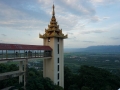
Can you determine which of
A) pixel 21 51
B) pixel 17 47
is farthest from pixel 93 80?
pixel 17 47

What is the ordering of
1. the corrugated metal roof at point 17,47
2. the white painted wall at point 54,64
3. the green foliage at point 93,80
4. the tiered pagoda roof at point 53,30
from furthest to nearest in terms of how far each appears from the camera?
the tiered pagoda roof at point 53,30, the green foliage at point 93,80, the white painted wall at point 54,64, the corrugated metal roof at point 17,47

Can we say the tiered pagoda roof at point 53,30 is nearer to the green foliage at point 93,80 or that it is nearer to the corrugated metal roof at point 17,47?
the corrugated metal roof at point 17,47

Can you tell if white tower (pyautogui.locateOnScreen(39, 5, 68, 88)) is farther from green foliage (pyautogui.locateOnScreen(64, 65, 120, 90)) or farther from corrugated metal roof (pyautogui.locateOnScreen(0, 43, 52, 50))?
green foliage (pyautogui.locateOnScreen(64, 65, 120, 90))

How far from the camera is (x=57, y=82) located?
22938 millimetres

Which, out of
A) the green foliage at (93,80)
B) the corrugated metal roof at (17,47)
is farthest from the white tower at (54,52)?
the green foliage at (93,80)

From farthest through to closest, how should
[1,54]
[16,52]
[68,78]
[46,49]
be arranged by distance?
[68,78], [46,49], [16,52], [1,54]

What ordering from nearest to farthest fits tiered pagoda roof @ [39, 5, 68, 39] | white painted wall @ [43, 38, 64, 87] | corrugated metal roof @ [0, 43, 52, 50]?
corrugated metal roof @ [0, 43, 52, 50]
white painted wall @ [43, 38, 64, 87]
tiered pagoda roof @ [39, 5, 68, 39]

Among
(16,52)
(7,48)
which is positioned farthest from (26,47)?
(7,48)

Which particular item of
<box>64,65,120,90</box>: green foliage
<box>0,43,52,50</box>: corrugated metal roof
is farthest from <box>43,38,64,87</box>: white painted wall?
<box>64,65,120,90</box>: green foliage

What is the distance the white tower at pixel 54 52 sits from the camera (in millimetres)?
22297

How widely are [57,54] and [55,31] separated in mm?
3325

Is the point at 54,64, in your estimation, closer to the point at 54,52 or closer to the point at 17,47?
the point at 54,52

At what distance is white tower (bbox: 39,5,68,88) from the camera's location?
878 inches

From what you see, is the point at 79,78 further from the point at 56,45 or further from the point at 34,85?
the point at 34,85
